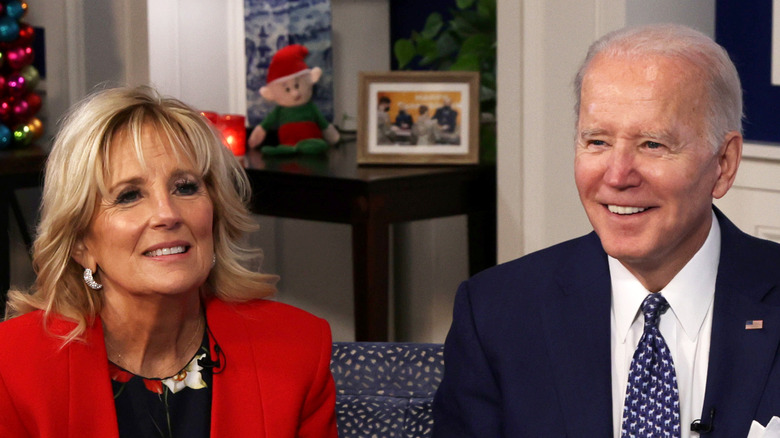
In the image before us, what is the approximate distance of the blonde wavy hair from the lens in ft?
6.07

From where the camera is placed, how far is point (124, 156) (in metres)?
1.85

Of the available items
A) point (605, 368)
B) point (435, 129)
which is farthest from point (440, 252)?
point (605, 368)

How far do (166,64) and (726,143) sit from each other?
2.91m

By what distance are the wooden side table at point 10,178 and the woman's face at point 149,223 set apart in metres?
2.09

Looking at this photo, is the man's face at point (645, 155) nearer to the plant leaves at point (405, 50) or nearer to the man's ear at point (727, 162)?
the man's ear at point (727, 162)

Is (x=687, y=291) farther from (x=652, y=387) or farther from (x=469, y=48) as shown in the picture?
→ (x=469, y=48)

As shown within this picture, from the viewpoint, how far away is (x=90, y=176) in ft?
6.00

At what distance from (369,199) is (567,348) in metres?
1.52

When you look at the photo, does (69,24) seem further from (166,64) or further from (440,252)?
(440,252)

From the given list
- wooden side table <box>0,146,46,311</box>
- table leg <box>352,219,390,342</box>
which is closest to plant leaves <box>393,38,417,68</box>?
table leg <box>352,219,390,342</box>

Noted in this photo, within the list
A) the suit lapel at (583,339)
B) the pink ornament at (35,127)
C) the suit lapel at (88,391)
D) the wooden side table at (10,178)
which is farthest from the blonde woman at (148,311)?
the pink ornament at (35,127)

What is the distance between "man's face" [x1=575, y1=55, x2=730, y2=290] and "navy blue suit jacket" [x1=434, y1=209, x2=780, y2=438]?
0.15m

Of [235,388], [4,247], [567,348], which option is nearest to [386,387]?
[235,388]

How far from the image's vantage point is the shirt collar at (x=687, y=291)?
1.73 m
